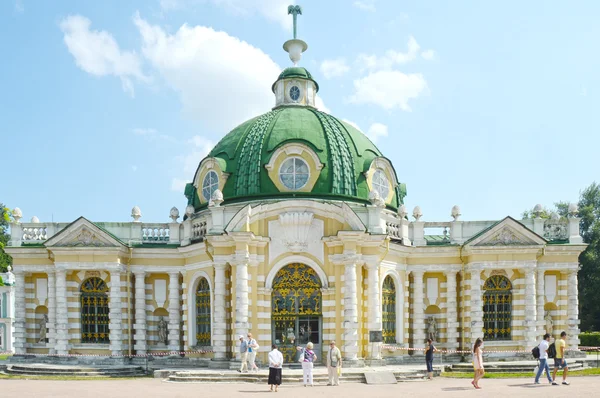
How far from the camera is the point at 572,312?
33.4m

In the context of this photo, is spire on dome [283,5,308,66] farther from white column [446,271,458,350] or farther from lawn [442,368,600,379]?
lawn [442,368,600,379]

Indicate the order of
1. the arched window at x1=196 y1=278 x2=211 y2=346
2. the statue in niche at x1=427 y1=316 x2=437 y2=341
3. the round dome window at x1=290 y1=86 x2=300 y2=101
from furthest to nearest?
the round dome window at x1=290 y1=86 x2=300 y2=101, the statue in niche at x1=427 y1=316 x2=437 y2=341, the arched window at x1=196 y1=278 x2=211 y2=346

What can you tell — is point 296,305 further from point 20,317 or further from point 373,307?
point 20,317

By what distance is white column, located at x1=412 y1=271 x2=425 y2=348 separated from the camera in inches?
1314

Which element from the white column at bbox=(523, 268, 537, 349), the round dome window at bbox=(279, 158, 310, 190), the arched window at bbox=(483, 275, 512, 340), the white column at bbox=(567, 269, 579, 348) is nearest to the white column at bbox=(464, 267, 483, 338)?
the arched window at bbox=(483, 275, 512, 340)

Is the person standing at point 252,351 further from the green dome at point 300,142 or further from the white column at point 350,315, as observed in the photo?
the green dome at point 300,142

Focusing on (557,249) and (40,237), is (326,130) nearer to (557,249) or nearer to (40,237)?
(557,249)

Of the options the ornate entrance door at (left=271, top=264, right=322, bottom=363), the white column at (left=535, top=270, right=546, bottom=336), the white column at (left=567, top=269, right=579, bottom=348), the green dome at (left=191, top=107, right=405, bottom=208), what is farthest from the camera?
the white column at (left=535, top=270, right=546, bottom=336)

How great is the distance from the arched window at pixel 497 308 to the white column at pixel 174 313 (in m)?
15.1

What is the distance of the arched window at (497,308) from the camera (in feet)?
108

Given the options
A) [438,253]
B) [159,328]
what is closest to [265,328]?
[159,328]

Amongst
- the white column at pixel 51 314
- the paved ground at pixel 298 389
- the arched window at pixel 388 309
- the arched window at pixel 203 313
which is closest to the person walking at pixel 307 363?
the paved ground at pixel 298 389

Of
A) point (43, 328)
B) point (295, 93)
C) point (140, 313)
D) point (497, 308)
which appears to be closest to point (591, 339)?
point (497, 308)

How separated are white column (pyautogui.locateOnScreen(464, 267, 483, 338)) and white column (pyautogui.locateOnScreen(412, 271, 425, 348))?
7.51ft
